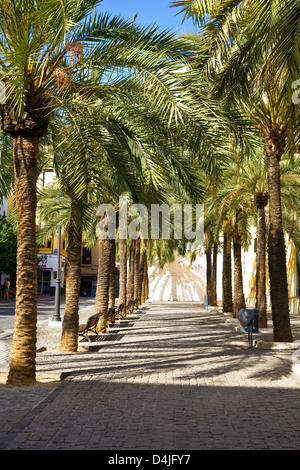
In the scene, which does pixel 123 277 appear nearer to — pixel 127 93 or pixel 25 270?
pixel 127 93

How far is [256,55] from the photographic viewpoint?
9.20 metres

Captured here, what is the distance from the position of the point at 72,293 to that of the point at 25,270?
482cm

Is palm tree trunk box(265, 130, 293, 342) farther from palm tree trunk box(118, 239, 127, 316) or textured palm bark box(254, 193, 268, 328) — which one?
palm tree trunk box(118, 239, 127, 316)

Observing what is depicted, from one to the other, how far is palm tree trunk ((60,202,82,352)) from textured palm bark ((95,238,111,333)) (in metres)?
4.10

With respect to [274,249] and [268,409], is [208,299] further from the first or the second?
[268,409]

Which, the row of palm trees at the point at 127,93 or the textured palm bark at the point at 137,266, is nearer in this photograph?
the row of palm trees at the point at 127,93

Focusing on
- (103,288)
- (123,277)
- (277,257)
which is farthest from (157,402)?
(123,277)

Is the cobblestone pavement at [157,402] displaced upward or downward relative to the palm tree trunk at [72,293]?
downward

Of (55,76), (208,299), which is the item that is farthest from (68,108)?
(208,299)

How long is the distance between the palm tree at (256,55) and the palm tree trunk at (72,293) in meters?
4.90

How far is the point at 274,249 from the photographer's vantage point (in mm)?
15422

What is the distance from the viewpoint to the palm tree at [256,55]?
7523 mm

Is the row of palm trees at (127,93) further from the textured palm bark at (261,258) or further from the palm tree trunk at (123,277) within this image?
the palm tree trunk at (123,277)

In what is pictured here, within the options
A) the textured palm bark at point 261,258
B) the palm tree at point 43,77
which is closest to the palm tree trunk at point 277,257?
the textured palm bark at point 261,258
